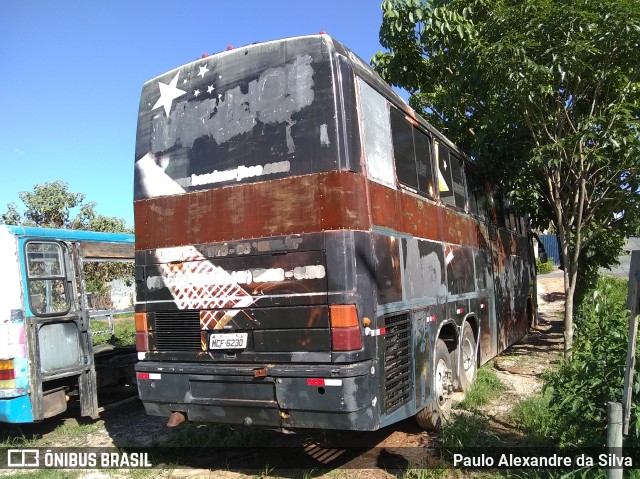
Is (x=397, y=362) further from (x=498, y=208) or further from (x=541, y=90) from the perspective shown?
(x=498, y=208)

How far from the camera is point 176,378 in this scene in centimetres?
484

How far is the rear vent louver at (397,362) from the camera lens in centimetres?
450

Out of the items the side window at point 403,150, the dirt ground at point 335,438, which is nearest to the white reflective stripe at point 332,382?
the dirt ground at point 335,438

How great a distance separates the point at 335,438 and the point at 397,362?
5.12 ft

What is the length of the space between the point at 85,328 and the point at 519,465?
535 cm

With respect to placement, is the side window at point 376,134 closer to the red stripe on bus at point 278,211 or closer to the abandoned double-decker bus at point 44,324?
the red stripe on bus at point 278,211

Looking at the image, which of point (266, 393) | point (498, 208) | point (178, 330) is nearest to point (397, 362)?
point (266, 393)

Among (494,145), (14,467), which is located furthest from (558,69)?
(14,467)

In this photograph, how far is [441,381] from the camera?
5852 mm

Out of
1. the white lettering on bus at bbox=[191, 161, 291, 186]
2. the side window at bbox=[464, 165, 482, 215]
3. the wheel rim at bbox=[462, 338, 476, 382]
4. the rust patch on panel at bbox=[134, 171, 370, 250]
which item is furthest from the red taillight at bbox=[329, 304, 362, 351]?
the side window at bbox=[464, 165, 482, 215]

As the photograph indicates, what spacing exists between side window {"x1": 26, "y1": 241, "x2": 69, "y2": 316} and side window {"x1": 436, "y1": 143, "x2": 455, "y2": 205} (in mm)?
4945

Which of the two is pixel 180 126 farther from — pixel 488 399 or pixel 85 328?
pixel 488 399

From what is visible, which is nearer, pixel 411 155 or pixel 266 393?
pixel 266 393

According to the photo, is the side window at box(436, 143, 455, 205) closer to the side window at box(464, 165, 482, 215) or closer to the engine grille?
the side window at box(464, 165, 482, 215)
